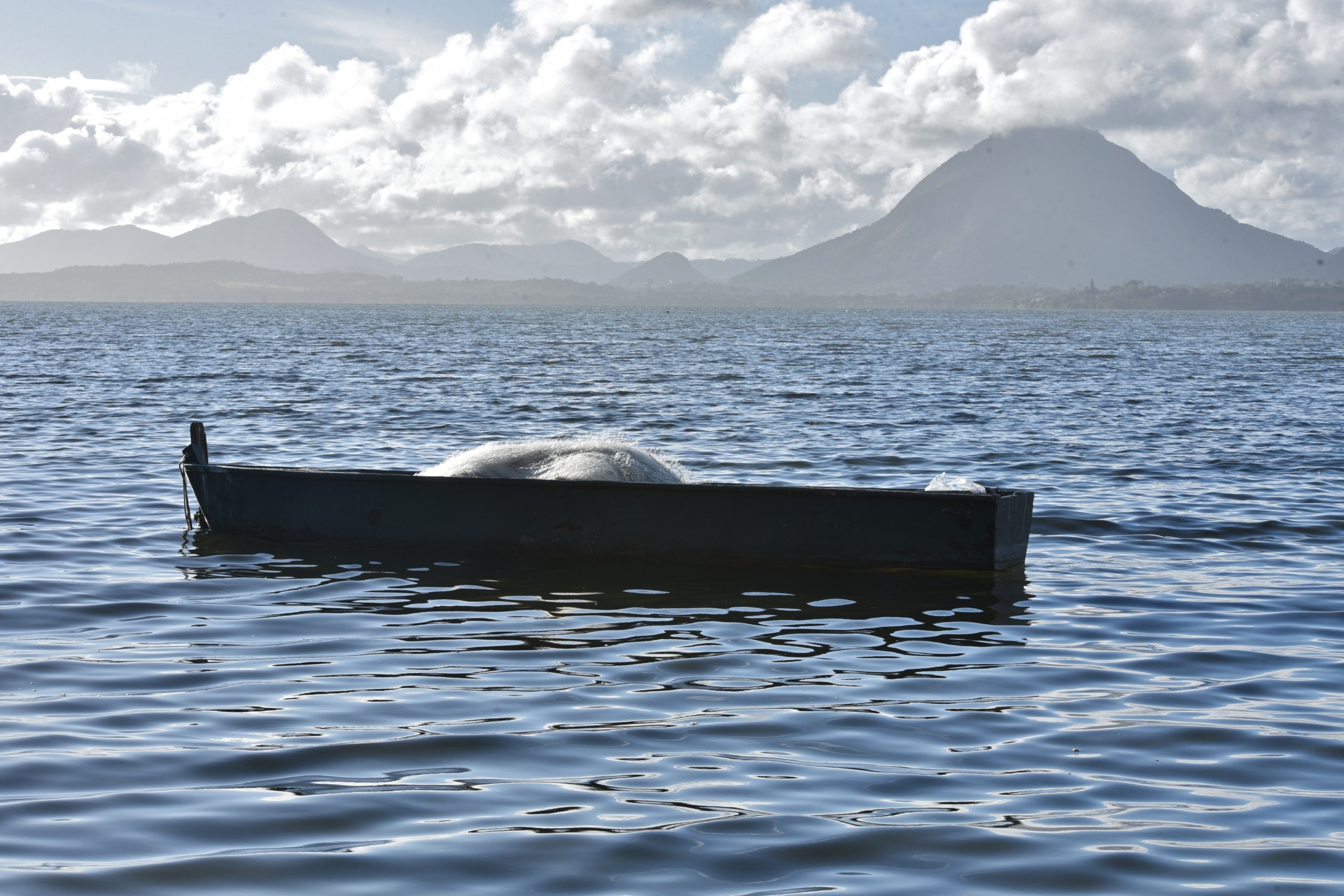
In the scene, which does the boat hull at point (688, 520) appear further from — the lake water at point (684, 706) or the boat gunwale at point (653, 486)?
the lake water at point (684, 706)

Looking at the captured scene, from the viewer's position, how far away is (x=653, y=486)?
13633mm

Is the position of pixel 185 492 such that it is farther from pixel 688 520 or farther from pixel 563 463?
pixel 688 520

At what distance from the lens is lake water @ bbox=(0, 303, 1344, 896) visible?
6238mm

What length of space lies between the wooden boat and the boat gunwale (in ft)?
0.04

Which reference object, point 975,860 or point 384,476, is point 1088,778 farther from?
point 384,476

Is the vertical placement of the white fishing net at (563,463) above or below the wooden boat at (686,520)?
above

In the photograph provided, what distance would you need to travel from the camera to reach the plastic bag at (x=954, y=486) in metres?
13.6

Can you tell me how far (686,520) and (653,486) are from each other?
19.4 inches

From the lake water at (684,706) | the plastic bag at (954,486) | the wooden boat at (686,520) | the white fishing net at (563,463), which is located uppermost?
the white fishing net at (563,463)

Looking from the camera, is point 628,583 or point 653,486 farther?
point 653,486

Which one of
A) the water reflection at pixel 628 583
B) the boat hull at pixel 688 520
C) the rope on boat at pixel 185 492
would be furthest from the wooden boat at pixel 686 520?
the rope on boat at pixel 185 492

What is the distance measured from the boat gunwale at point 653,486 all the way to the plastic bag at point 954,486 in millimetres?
151

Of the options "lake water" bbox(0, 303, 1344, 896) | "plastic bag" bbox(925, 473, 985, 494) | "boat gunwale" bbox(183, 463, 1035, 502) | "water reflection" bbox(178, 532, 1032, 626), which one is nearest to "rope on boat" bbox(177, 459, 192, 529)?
"lake water" bbox(0, 303, 1344, 896)

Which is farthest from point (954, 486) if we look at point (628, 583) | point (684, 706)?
point (684, 706)
